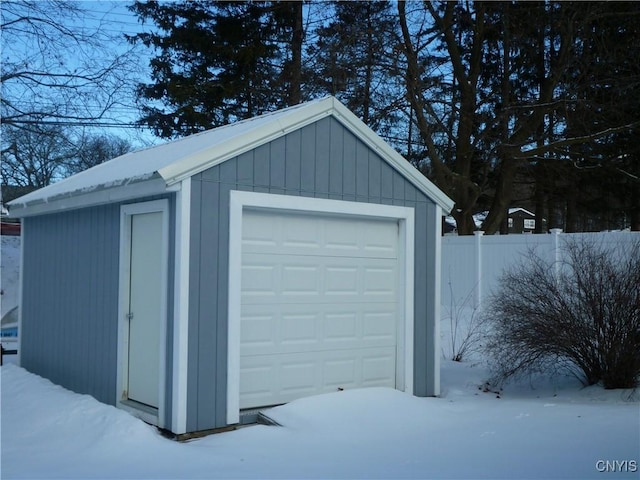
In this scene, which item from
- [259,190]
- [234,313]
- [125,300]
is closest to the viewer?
[234,313]

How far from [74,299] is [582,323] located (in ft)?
19.9

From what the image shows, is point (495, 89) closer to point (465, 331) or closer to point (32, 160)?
point (465, 331)

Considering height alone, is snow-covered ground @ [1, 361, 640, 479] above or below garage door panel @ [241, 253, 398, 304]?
below

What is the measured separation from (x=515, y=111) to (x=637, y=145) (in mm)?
3498

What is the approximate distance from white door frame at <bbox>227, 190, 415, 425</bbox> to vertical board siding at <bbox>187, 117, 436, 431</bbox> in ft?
0.21

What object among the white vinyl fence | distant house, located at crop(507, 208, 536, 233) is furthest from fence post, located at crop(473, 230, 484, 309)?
distant house, located at crop(507, 208, 536, 233)

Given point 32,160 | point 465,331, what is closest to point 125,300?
point 465,331

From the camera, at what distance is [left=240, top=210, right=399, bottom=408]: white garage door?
6.60m

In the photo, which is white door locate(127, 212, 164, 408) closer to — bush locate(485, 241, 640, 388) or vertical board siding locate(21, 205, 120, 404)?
vertical board siding locate(21, 205, 120, 404)

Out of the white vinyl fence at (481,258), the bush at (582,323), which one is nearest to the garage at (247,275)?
the bush at (582,323)

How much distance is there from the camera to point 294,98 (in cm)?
1922

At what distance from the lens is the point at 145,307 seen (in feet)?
21.4

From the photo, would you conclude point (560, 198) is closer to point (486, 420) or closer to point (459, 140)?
point (459, 140)

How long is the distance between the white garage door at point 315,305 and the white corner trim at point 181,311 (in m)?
0.75
